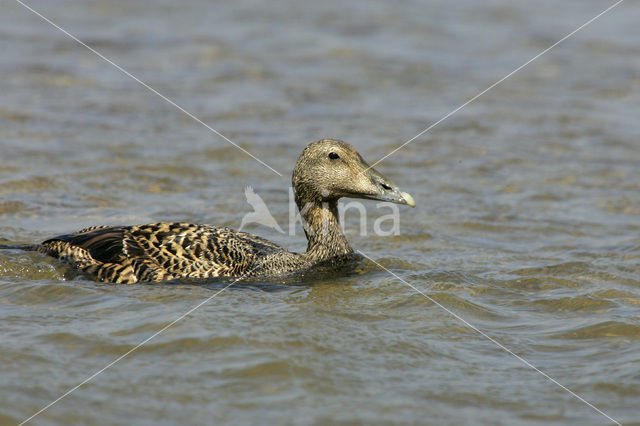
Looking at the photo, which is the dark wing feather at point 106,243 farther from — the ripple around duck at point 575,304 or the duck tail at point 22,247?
the ripple around duck at point 575,304

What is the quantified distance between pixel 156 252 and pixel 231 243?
2.25ft

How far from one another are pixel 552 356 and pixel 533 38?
1202cm

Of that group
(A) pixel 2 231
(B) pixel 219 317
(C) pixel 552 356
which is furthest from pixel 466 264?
(A) pixel 2 231

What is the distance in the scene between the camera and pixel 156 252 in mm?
7453

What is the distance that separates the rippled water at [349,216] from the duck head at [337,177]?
0.79m

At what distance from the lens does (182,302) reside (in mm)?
6891

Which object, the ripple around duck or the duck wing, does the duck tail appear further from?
the ripple around duck

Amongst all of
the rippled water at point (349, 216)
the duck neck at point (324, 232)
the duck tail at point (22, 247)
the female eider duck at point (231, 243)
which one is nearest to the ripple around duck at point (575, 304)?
the rippled water at point (349, 216)

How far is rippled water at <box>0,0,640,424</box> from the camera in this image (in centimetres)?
559

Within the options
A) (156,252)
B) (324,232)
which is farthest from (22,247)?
(324,232)

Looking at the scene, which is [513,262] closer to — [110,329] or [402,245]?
[402,245]

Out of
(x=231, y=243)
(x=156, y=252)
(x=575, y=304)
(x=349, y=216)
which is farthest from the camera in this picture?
(x=349, y=216)

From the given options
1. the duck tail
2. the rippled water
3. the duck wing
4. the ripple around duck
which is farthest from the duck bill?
the duck tail

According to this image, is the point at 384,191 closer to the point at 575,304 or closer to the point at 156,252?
the point at 575,304
